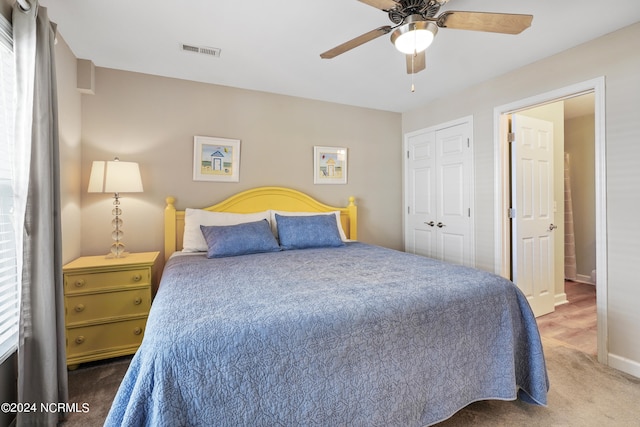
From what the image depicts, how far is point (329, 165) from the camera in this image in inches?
145

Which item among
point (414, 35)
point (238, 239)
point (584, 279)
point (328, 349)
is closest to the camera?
point (328, 349)

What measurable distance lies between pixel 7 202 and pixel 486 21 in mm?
2594

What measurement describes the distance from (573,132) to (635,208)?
10.8ft

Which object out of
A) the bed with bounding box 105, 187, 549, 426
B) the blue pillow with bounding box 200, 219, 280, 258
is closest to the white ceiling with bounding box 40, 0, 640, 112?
the blue pillow with bounding box 200, 219, 280, 258

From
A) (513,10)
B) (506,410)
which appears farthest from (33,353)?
(513,10)

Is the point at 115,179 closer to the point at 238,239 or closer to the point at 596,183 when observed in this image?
the point at 238,239

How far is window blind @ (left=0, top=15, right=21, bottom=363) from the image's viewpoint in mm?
1462

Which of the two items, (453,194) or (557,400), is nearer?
(557,400)

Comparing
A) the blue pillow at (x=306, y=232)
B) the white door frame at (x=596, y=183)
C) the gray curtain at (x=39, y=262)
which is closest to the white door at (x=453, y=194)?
the white door frame at (x=596, y=183)

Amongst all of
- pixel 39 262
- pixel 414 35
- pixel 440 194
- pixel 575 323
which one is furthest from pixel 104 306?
pixel 575 323

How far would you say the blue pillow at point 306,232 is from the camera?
284 cm

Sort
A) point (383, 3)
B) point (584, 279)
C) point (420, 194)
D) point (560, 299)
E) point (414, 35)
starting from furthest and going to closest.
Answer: point (584, 279) → point (420, 194) → point (560, 299) → point (414, 35) → point (383, 3)

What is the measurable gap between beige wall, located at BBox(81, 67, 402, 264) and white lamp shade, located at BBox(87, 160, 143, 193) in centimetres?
32

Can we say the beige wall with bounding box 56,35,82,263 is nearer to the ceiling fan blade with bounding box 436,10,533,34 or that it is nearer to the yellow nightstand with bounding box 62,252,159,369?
the yellow nightstand with bounding box 62,252,159,369
